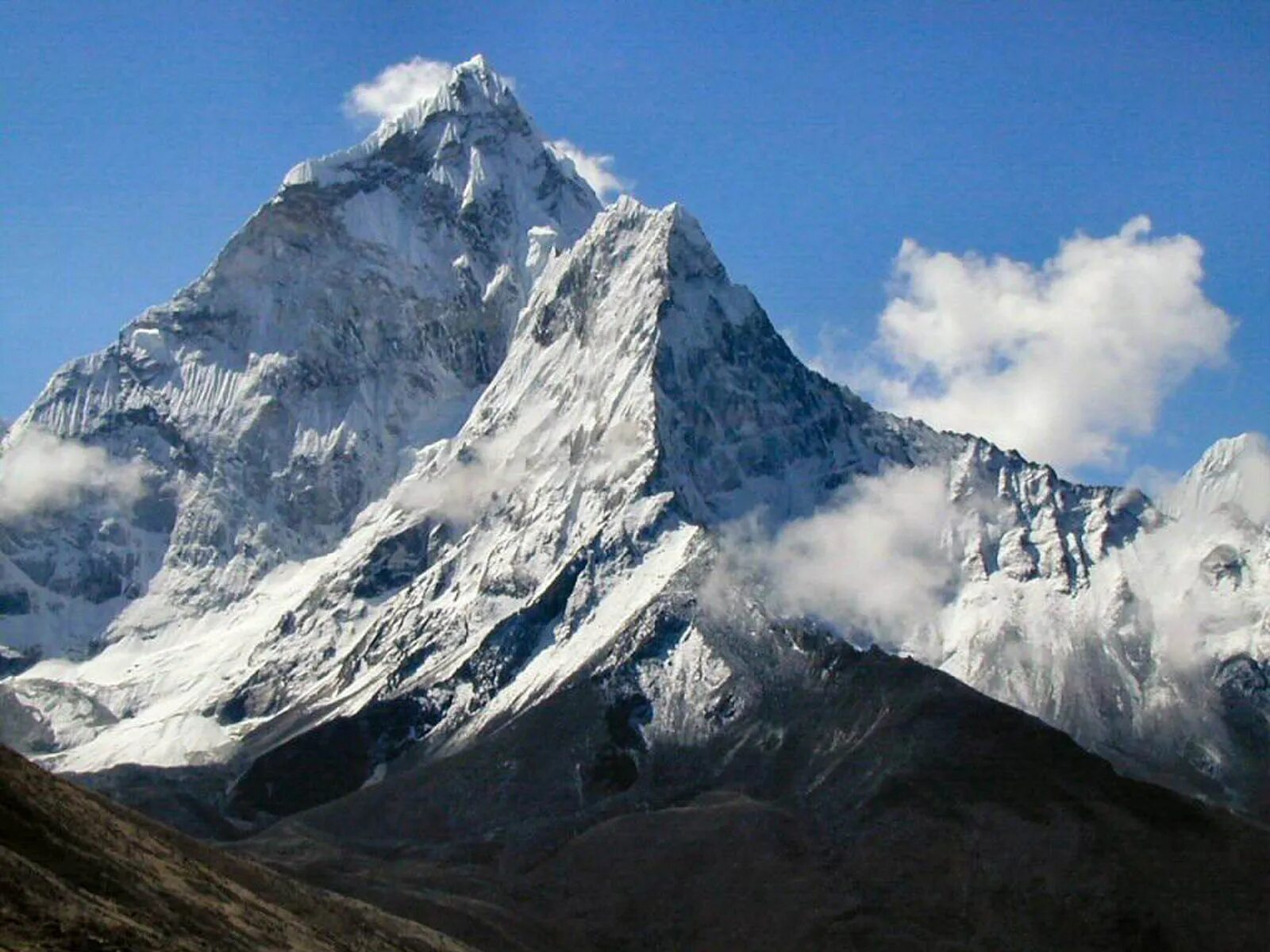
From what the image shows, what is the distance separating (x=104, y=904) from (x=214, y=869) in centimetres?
5208

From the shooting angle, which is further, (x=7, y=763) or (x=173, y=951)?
(x=7, y=763)

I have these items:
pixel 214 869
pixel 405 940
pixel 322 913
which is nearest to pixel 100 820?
pixel 214 869

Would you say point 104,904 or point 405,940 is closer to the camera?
point 104,904

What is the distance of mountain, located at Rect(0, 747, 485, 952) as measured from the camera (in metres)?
110

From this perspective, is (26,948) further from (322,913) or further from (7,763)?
(322,913)

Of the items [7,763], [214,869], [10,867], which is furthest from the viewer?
[214,869]

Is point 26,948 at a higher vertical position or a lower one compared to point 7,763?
lower

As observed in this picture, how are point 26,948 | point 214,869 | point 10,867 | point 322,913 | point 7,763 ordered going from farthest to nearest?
point 322,913 < point 214,869 < point 7,763 < point 10,867 < point 26,948

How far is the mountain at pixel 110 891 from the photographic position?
4345 inches

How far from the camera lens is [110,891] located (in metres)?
127

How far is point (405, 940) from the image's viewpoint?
196 m

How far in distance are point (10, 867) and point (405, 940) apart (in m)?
87.2

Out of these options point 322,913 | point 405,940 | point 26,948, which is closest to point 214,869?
point 322,913

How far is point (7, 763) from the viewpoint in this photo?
141 meters
